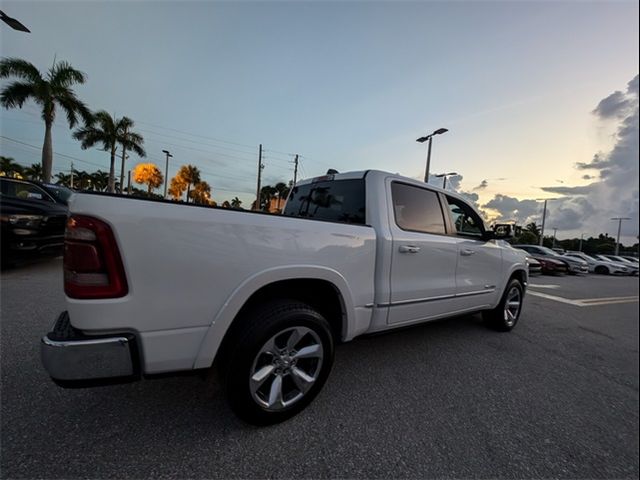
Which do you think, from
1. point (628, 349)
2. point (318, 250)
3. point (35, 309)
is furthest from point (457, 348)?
point (35, 309)

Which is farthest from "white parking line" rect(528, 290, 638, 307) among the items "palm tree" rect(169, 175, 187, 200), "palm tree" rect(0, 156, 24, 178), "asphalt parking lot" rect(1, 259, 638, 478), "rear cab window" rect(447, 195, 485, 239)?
"palm tree" rect(0, 156, 24, 178)

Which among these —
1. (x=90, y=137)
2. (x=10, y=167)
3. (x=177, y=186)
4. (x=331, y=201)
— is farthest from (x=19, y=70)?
(x=10, y=167)

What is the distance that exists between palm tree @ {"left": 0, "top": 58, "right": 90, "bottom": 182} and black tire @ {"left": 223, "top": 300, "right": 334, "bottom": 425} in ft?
64.1

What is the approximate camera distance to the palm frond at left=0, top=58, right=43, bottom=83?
1361 centimetres

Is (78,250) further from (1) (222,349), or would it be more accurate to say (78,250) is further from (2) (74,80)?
(2) (74,80)

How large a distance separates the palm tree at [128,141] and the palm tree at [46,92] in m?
9.81

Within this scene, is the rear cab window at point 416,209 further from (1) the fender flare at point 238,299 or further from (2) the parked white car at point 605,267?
(2) the parked white car at point 605,267

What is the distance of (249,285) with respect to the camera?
177 centimetres

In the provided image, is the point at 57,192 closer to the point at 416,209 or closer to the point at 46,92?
the point at 416,209

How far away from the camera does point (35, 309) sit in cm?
384

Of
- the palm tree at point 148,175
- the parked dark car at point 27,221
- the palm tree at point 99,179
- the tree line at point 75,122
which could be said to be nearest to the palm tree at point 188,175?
the tree line at point 75,122

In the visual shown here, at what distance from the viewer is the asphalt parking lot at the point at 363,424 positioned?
5.57 ft

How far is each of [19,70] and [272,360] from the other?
20.1 metres

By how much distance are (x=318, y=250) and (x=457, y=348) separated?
2512mm
